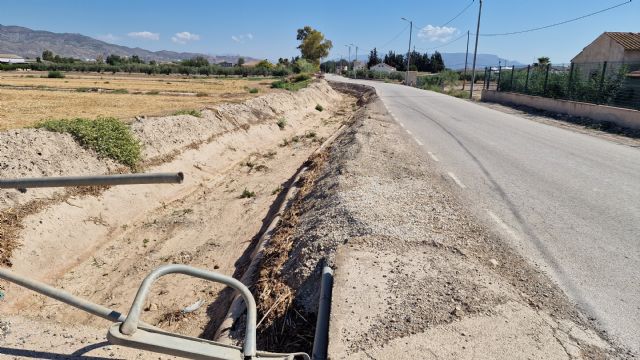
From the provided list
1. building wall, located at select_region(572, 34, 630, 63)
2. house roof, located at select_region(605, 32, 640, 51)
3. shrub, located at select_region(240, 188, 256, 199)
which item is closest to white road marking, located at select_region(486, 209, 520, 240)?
shrub, located at select_region(240, 188, 256, 199)

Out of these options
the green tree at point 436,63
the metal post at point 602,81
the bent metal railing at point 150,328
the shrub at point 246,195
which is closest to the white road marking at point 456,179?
the shrub at point 246,195

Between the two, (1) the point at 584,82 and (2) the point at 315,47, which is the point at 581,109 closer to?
(1) the point at 584,82

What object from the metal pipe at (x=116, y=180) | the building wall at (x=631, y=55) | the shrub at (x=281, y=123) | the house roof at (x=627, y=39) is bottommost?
the shrub at (x=281, y=123)

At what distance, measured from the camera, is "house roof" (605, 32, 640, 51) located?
1489 inches

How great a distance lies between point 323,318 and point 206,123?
12039 mm

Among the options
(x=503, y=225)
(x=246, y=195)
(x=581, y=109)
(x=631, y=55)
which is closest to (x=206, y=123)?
(x=246, y=195)

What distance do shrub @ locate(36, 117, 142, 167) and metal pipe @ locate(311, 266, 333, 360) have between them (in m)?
7.13

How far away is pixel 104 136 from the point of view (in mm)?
10344

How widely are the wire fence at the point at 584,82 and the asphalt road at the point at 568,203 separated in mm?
6787

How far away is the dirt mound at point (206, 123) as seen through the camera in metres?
12.1

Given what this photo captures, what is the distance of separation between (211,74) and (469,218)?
97255 mm

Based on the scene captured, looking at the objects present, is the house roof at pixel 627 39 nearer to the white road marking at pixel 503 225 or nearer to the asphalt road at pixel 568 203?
the asphalt road at pixel 568 203

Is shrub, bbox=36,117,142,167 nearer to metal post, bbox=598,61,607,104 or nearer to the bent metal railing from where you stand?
the bent metal railing

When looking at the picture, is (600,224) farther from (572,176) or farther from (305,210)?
(305,210)
